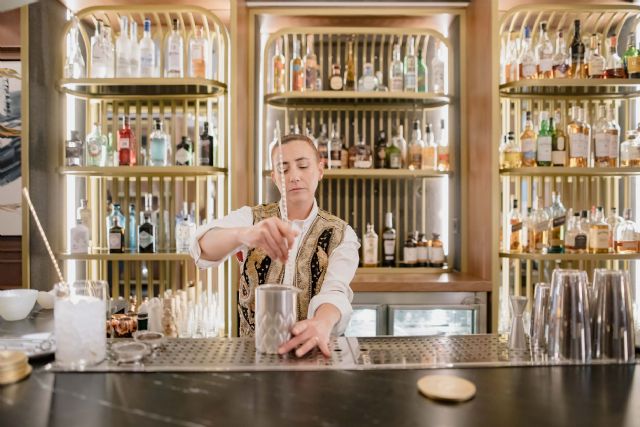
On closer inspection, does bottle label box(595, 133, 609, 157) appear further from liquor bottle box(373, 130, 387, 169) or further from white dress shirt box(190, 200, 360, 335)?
white dress shirt box(190, 200, 360, 335)

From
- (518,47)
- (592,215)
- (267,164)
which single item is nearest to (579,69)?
(518,47)

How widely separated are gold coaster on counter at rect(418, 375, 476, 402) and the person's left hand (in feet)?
0.89

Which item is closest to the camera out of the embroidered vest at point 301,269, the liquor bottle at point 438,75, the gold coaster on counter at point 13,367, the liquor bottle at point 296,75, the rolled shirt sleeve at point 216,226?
the gold coaster on counter at point 13,367

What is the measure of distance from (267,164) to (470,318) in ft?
4.93

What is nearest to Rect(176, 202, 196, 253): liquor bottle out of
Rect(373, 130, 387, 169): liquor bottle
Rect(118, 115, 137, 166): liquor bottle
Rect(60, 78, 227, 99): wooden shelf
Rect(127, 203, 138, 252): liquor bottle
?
Rect(127, 203, 138, 252): liquor bottle

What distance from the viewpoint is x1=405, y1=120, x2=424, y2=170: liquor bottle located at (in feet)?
10.6

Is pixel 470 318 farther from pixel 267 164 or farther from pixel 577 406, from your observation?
pixel 577 406

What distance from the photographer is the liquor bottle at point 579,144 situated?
116 inches

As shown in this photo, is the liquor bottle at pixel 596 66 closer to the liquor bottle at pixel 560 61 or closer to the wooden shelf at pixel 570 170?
the liquor bottle at pixel 560 61

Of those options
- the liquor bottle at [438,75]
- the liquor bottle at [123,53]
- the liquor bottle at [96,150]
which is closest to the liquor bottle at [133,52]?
the liquor bottle at [123,53]

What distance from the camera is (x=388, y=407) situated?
37.3 inches

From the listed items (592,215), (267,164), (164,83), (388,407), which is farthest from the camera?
(267,164)

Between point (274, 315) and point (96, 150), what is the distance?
2.21m

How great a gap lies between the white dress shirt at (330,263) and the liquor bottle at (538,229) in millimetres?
1566
